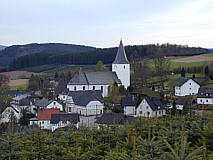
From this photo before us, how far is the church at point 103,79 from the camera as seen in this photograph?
55906mm

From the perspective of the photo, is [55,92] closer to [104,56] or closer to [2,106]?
[2,106]

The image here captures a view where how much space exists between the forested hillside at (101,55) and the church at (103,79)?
36015mm

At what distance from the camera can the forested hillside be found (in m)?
110

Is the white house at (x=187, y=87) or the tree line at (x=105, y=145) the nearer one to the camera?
the tree line at (x=105, y=145)

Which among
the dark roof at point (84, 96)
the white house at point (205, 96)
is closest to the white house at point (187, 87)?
the white house at point (205, 96)

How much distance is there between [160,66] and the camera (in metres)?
58.0

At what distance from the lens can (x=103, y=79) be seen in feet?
189

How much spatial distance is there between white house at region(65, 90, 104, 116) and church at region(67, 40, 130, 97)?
5987 mm

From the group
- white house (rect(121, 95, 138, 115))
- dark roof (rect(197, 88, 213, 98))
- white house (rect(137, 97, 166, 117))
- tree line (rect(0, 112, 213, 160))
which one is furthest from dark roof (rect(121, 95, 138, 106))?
tree line (rect(0, 112, 213, 160))

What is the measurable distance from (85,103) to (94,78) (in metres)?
12.7

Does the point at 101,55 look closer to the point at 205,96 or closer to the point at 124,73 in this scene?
the point at 124,73

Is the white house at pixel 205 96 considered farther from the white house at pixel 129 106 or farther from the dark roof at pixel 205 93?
the white house at pixel 129 106

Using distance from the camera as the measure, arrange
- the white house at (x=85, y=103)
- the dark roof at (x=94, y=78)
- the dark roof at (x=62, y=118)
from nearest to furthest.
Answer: the dark roof at (x=62, y=118) → the white house at (x=85, y=103) → the dark roof at (x=94, y=78)

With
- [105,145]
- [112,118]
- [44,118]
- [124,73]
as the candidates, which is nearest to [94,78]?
[124,73]
